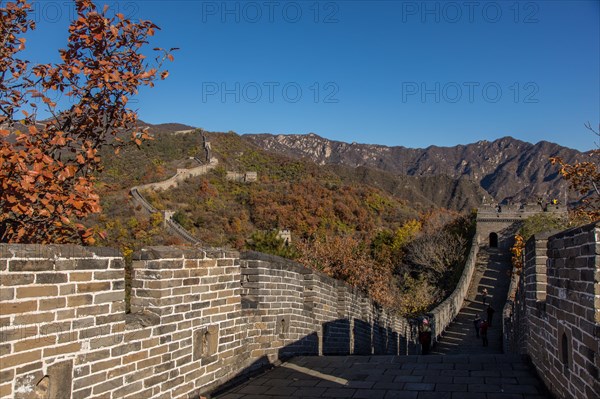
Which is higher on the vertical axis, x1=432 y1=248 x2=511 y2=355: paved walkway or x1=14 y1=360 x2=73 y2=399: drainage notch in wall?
x1=14 y1=360 x2=73 y2=399: drainage notch in wall

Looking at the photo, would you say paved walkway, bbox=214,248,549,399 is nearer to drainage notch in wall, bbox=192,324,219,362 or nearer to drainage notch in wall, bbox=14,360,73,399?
drainage notch in wall, bbox=192,324,219,362

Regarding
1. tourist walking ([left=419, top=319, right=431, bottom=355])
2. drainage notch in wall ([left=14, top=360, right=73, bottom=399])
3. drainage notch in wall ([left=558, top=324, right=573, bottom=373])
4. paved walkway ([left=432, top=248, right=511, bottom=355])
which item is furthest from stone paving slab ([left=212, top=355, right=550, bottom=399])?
paved walkway ([left=432, top=248, right=511, bottom=355])

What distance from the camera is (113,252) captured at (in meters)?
3.99

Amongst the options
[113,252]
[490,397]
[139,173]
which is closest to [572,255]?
[490,397]

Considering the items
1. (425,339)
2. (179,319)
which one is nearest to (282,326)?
(179,319)

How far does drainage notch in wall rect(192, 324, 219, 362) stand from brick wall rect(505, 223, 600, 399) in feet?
11.2

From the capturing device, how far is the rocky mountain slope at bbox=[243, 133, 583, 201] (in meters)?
141

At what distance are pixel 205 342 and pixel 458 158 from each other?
178 m

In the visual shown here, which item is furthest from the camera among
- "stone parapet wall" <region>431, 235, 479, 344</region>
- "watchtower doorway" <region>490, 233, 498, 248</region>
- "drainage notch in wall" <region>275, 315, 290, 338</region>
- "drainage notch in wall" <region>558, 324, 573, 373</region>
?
"watchtower doorway" <region>490, 233, 498, 248</region>

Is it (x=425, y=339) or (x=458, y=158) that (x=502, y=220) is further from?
(x=458, y=158)

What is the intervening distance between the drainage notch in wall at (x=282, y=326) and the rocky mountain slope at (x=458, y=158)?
13271 cm

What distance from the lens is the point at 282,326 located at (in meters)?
7.45

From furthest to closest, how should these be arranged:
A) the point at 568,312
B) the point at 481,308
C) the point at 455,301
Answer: the point at 481,308 < the point at 455,301 < the point at 568,312

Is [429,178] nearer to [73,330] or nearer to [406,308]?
[406,308]
